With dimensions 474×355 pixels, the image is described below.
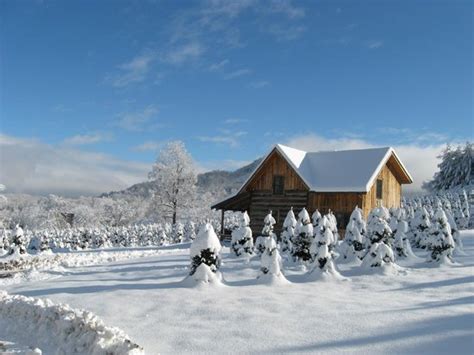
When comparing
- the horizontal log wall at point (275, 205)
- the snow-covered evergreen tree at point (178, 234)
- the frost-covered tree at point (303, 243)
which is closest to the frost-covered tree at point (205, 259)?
the frost-covered tree at point (303, 243)

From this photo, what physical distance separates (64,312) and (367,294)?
827 centimetres

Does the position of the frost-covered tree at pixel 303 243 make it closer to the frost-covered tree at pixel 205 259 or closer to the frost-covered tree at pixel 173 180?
the frost-covered tree at pixel 205 259

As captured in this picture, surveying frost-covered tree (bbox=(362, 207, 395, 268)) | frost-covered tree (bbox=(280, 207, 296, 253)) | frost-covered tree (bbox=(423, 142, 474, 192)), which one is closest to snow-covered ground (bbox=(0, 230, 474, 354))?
frost-covered tree (bbox=(362, 207, 395, 268))

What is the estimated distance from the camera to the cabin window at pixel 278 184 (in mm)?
29859

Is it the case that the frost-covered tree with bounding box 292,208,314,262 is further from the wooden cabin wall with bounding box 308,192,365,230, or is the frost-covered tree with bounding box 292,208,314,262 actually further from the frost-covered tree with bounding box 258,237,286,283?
the wooden cabin wall with bounding box 308,192,365,230

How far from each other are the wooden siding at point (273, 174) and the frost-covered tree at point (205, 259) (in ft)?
50.3

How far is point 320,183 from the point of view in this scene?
28719mm

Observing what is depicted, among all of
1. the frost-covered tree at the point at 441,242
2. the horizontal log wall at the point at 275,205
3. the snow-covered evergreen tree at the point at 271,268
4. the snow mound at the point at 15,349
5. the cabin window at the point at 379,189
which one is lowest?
the snow mound at the point at 15,349

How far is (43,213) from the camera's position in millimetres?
84938

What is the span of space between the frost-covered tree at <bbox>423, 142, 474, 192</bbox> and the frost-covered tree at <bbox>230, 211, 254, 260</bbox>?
4567 centimetres

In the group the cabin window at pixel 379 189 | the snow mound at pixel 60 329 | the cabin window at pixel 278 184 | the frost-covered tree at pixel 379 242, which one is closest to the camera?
the snow mound at pixel 60 329

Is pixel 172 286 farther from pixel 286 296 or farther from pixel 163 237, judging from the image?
pixel 163 237

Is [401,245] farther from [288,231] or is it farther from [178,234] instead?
[178,234]

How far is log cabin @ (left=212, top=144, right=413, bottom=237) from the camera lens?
2767 cm
